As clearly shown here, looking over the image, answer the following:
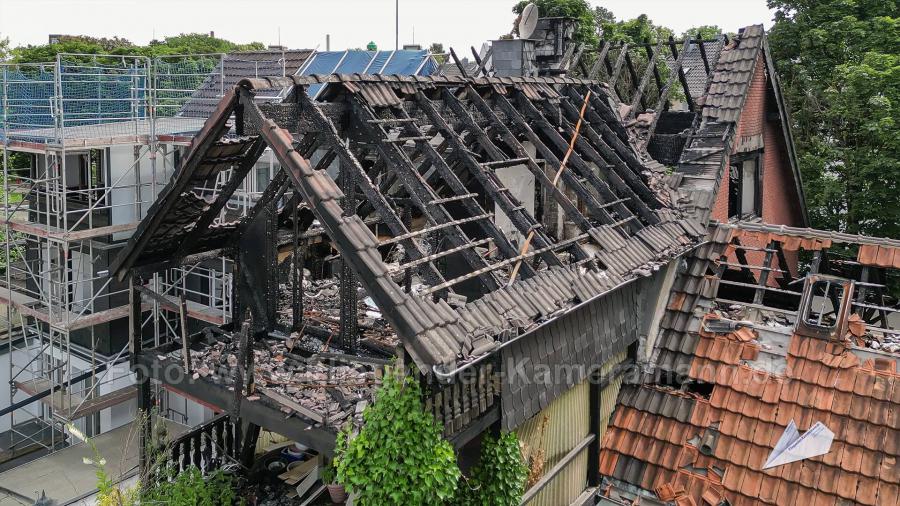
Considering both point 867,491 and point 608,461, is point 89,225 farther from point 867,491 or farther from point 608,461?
point 867,491

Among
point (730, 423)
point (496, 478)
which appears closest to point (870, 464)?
point (730, 423)

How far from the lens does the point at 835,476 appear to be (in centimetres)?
879

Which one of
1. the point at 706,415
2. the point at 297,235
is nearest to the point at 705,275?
the point at 706,415

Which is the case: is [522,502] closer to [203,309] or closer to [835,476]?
[835,476]

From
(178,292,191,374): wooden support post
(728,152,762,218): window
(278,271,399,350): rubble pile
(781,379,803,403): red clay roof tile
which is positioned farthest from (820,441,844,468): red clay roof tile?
(178,292,191,374): wooden support post

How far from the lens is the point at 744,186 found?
1594 cm

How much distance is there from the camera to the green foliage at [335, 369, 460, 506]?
22.1 feet

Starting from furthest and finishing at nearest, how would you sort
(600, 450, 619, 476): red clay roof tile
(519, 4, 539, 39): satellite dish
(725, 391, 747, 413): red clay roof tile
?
1. (519, 4, 539, 39): satellite dish
2. (600, 450, 619, 476): red clay roof tile
3. (725, 391, 747, 413): red clay roof tile

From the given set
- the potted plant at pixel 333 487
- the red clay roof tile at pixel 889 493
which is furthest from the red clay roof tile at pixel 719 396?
the potted plant at pixel 333 487

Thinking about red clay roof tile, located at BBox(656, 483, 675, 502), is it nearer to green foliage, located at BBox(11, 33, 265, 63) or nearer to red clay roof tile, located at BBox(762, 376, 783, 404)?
red clay roof tile, located at BBox(762, 376, 783, 404)

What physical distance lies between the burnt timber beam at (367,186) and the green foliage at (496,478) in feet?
6.91

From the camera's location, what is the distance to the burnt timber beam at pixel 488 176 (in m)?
8.65

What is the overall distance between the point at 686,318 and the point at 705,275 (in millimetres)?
937

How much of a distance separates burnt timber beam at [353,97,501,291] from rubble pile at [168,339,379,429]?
180 cm
